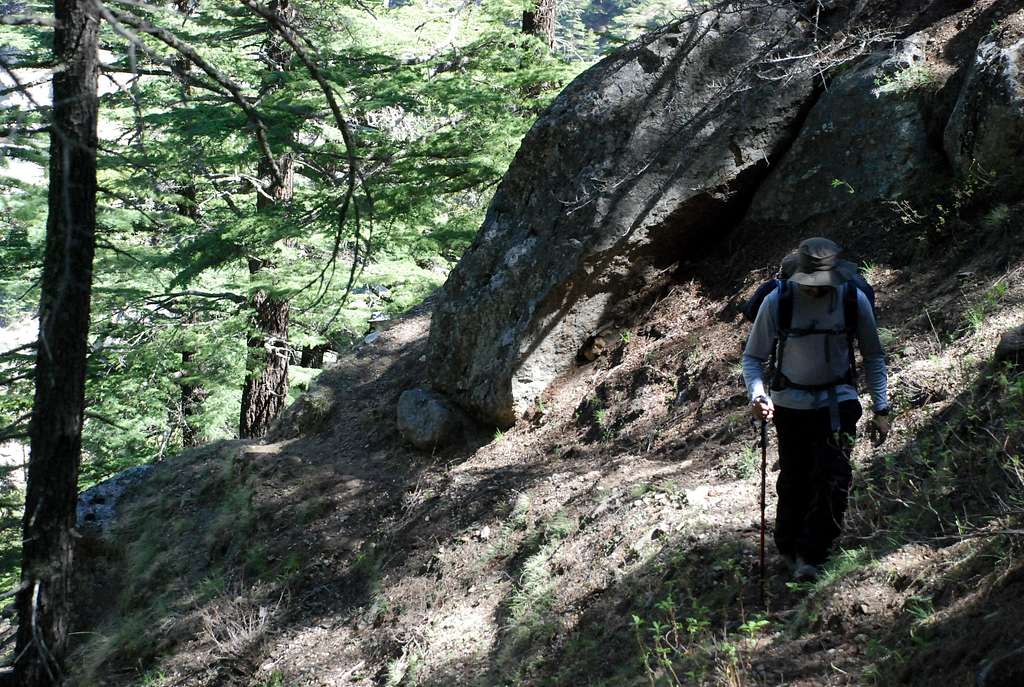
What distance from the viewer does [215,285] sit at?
16984mm

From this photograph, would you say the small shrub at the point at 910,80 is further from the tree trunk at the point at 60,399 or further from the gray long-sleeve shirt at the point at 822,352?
the tree trunk at the point at 60,399

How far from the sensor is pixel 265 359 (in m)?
14.3

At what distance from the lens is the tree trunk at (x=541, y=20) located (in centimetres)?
1196

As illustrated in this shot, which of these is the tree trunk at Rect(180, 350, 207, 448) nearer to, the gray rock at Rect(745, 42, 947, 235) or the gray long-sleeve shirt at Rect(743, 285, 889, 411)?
the gray rock at Rect(745, 42, 947, 235)

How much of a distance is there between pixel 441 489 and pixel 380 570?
983mm

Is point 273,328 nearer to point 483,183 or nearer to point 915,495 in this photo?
point 483,183

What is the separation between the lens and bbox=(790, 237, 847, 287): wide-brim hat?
14.2 ft

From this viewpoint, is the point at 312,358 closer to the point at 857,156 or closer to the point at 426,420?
the point at 426,420

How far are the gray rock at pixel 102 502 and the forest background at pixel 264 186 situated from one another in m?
1.31

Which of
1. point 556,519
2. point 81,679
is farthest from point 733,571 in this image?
point 81,679

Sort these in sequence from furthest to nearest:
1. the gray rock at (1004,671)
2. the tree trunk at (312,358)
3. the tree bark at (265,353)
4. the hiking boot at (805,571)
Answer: the tree trunk at (312,358) < the tree bark at (265,353) < the hiking boot at (805,571) < the gray rock at (1004,671)

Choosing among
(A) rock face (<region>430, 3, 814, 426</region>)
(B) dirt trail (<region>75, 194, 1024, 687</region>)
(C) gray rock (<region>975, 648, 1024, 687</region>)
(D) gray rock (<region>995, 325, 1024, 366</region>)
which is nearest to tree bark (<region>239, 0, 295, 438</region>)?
(B) dirt trail (<region>75, 194, 1024, 687</region>)

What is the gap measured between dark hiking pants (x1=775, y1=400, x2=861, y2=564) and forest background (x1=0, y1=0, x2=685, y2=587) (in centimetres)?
400

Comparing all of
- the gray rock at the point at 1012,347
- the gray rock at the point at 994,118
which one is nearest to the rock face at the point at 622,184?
the gray rock at the point at 994,118
